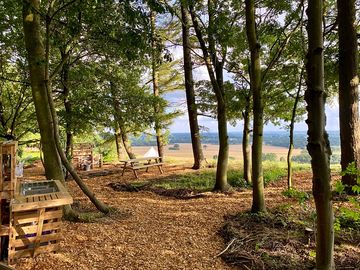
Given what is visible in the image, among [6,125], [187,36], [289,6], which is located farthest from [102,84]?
[289,6]

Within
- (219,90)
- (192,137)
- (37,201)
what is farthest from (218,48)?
(37,201)

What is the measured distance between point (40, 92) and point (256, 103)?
11.8ft

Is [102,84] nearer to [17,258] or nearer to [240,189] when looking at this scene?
[240,189]

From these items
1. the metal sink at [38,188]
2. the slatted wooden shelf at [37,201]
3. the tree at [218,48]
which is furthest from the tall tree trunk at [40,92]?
the tree at [218,48]

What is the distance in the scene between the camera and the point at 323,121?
1961 millimetres

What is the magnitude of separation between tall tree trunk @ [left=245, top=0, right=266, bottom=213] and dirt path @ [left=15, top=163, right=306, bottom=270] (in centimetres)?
70

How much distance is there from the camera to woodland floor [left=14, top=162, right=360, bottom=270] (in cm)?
329

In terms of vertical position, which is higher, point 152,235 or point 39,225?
point 39,225

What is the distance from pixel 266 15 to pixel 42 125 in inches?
202

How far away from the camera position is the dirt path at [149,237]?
328cm

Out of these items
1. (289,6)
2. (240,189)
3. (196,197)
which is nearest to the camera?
(289,6)

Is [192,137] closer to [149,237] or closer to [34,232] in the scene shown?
[149,237]

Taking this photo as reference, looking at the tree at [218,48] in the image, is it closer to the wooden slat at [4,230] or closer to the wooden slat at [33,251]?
the wooden slat at [33,251]

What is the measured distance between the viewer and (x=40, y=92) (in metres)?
4.80
